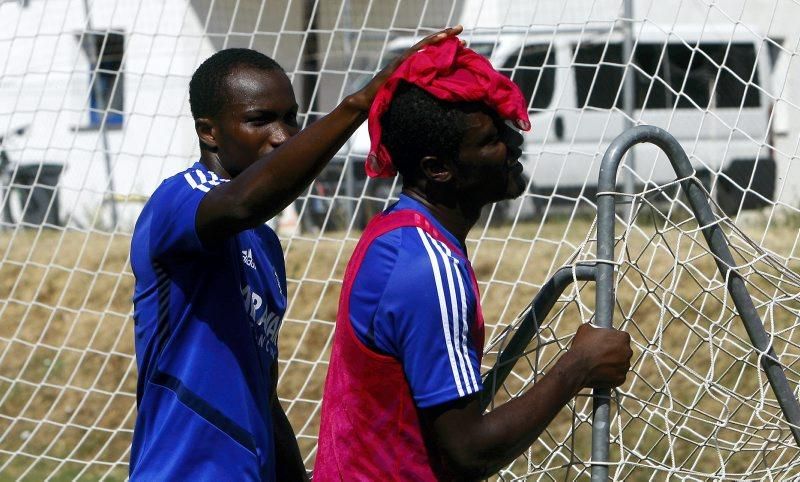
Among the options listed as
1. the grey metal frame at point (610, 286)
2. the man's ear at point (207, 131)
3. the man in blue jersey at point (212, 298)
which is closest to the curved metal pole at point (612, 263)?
the grey metal frame at point (610, 286)

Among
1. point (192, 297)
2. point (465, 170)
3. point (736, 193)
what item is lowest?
point (736, 193)

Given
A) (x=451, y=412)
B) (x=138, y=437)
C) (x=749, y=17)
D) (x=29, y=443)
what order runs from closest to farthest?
(x=451, y=412)
(x=138, y=437)
(x=29, y=443)
(x=749, y=17)

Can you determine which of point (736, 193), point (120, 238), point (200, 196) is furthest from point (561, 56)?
point (200, 196)

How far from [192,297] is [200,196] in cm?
23

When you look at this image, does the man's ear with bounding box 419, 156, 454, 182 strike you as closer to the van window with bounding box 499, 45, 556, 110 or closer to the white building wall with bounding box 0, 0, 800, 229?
the van window with bounding box 499, 45, 556, 110

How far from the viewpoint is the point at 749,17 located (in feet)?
35.2

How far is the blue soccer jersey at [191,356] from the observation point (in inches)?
88.7

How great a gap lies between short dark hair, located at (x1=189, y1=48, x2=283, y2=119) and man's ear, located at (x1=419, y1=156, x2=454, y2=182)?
0.60m

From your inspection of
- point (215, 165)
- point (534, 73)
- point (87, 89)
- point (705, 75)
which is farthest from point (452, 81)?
point (87, 89)

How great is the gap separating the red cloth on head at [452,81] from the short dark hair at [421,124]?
16 millimetres

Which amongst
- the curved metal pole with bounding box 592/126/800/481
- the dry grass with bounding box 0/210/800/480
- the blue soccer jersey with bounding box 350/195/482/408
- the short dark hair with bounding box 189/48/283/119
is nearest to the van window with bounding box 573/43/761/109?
the dry grass with bounding box 0/210/800/480

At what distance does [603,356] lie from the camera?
2.04 metres

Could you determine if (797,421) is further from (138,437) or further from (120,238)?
(120,238)

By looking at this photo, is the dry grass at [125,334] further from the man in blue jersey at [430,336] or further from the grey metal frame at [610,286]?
the man in blue jersey at [430,336]
